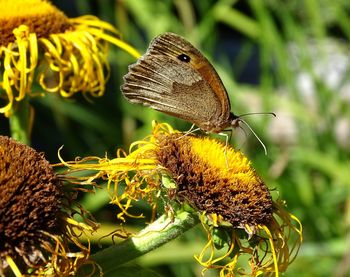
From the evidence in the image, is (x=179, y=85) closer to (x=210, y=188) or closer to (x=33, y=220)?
(x=210, y=188)

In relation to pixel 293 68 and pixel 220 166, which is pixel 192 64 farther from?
pixel 293 68

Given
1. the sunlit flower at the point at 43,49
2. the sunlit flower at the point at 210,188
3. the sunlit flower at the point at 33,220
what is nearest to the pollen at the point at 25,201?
the sunlit flower at the point at 33,220

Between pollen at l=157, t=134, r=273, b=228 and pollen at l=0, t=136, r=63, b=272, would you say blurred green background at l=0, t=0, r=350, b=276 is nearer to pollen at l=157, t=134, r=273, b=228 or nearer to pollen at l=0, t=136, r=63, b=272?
pollen at l=157, t=134, r=273, b=228

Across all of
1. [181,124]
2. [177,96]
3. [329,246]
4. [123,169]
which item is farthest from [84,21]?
[329,246]

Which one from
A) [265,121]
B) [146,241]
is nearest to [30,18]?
[146,241]

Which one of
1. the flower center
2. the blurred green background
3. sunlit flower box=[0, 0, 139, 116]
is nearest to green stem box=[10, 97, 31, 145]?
sunlit flower box=[0, 0, 139, 116]
